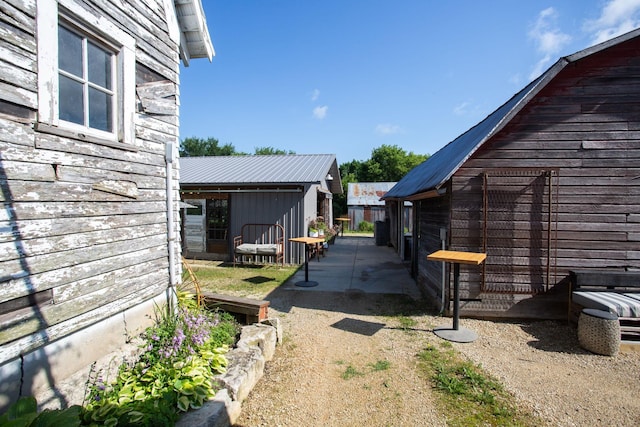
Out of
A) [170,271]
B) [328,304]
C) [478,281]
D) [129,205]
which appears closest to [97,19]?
[129,205]

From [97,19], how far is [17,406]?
3.43m

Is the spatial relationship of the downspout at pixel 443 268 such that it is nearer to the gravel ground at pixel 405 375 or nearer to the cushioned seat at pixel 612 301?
the gravel ground at pixel 405 375

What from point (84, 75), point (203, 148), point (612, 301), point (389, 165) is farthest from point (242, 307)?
point (203, 148)

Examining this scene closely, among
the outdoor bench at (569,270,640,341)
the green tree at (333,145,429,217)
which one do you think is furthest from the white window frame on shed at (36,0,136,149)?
the green tree at (333,145,429,217)

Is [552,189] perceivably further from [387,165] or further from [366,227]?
[387,165]

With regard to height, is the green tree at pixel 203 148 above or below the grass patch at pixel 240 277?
above

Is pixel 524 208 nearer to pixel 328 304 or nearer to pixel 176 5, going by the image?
pixel 328 304

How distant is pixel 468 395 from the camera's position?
12.3 ft

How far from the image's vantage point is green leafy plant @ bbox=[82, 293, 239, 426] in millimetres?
2672

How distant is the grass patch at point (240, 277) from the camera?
820cm

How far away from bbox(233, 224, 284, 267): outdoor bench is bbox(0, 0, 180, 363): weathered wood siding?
6832 millimetres

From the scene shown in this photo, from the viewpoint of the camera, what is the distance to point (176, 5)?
4723 mm

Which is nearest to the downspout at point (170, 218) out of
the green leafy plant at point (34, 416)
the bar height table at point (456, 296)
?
the green leafy plant at point (34, 416)

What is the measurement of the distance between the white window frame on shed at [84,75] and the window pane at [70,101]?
1.7 inches
